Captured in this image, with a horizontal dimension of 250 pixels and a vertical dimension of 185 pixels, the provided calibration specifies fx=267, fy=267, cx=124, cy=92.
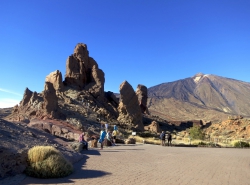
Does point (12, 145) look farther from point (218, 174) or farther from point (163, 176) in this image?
point (218, 174)

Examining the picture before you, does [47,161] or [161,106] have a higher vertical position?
[161,106]

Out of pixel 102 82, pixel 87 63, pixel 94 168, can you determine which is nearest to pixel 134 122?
pixel 102 82

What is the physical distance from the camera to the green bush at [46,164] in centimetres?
812

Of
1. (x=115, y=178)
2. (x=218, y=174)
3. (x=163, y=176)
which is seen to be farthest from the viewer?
(x=218, y=174)

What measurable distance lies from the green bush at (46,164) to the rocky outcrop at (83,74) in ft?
147

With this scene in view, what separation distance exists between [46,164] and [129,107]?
37.8 metres

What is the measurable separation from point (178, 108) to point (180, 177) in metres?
148

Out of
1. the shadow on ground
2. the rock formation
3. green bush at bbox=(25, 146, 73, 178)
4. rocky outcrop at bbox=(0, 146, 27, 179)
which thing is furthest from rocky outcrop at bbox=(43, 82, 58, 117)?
rocky outcrop at bbox=(0, 146, 27, 179)

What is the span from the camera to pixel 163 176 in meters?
8.92

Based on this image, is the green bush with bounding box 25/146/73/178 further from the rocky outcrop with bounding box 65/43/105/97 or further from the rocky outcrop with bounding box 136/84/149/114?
the rocky outcrop with bounding box 136/84/149/114

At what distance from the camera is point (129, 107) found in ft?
151

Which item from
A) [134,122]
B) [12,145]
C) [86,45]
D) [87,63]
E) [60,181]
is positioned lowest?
[60,181]

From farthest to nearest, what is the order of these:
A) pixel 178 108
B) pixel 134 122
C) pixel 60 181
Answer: pixel 178 108
pixel 134 122
pixel 60 181

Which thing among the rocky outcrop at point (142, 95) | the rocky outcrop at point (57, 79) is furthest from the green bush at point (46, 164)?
the rocky outcrop at point (142, 95)
